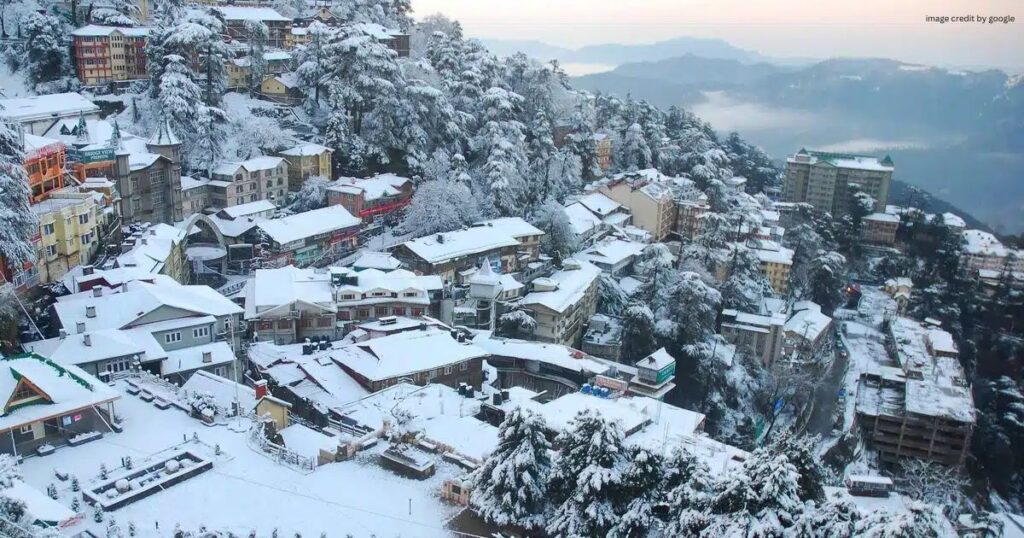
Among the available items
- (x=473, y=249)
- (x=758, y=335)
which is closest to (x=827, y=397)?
(x=758, y=335)

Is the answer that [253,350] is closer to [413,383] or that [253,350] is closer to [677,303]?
[413,383]

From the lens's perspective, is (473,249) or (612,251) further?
(612,251)

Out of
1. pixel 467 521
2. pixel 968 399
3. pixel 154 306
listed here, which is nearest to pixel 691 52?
pixel 968 399

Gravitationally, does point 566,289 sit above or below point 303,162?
below

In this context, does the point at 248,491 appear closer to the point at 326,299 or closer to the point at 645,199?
Result: the point at 326,299

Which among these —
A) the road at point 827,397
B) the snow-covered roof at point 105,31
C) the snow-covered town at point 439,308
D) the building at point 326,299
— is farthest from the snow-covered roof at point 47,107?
the road at point 827,397

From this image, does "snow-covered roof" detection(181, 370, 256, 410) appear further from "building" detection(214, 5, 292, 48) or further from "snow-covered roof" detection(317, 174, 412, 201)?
"building" detection(214, 5, 292, 48)
